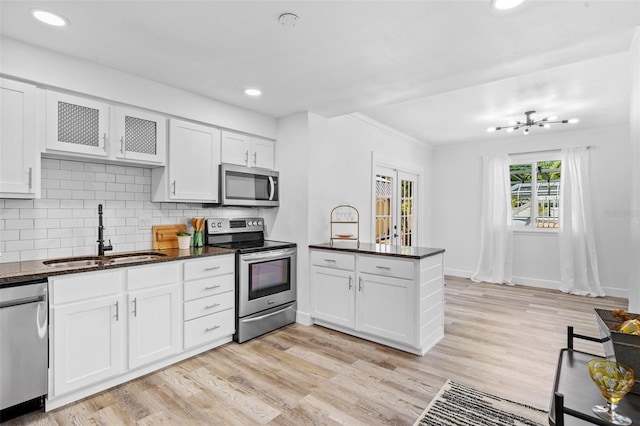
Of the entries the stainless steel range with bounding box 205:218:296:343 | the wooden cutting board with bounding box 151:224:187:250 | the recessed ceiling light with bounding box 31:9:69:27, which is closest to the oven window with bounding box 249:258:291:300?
the stainless steel range with bounding box 205:218:296:343

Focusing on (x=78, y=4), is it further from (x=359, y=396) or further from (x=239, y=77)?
(x=359, y=396)

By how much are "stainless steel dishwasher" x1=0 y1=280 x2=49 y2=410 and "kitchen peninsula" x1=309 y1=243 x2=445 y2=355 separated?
237 cm

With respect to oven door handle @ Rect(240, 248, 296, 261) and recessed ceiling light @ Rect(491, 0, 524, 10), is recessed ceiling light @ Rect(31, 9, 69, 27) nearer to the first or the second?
oven door handle @ Rect(240, 248, 296, 261)

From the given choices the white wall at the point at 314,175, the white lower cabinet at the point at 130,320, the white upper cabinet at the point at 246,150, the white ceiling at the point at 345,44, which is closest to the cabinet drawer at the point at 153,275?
the white lower cabinet at the point at 130,320

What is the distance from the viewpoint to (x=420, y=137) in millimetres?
5852

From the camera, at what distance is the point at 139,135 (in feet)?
9.32

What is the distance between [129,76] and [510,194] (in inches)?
237

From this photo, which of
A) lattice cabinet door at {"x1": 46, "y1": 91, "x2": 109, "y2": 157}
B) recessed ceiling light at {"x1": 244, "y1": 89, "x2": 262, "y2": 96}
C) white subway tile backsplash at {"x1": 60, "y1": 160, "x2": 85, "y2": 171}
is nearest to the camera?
lattice cabinet door at {"x1": 46, "y1": 91, "x2": 109, "y2": 157}

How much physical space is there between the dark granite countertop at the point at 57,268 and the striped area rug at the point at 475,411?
6.98 ft

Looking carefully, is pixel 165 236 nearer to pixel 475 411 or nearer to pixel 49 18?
pixel 49 18

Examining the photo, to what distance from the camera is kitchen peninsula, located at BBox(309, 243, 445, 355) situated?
296 cm

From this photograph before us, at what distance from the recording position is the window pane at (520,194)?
232 inches

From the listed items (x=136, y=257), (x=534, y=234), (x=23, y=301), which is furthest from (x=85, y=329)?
(x=534, y=234)

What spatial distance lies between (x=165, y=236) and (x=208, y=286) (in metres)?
0.74
